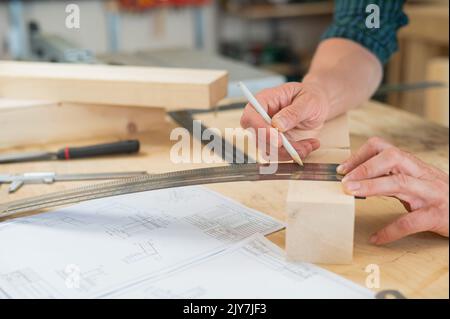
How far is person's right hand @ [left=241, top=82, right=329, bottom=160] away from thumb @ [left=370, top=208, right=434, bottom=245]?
212mm

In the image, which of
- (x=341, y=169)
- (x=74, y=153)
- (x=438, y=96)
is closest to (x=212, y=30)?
(x=438, y=96)

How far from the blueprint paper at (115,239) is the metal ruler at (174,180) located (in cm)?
3

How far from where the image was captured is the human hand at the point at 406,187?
0.77 metres

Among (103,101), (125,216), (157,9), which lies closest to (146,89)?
(103,101)

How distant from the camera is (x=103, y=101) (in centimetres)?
131

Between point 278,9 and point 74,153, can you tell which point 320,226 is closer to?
point 74,153

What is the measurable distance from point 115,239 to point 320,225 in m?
0.32

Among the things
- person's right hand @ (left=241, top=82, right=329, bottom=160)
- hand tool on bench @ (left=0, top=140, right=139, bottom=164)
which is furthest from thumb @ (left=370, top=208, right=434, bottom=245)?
hand tool on bench @ (left=0, top=140, right=139, bottom=164)

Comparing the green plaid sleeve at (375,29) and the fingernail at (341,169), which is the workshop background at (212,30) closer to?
the green plaid sleeve at (375,29)

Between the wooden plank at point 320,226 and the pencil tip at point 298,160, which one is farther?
the pencil tip at point 298,160

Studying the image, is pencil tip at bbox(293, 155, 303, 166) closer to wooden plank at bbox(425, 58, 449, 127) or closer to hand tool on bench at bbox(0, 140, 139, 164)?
hand tool on bench at bbox(0, 140, 139, 164)

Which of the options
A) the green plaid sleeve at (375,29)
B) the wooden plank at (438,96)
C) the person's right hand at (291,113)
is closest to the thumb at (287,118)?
the person's right hand at (291,113)

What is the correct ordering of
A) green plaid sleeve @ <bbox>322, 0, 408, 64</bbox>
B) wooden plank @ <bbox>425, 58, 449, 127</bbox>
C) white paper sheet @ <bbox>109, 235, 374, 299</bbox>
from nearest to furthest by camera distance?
1. white paper sheet @ <bbox>109, 235, 374, 299</bbox>
2. green plaid sleeve @ <bbox>322, 0, 408, 64</bbox>
3. wooden plank @ <bbox>425, 58, 449, 127</bbox>

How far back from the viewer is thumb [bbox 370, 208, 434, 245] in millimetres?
775
